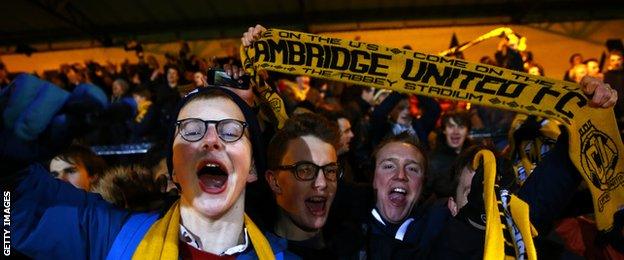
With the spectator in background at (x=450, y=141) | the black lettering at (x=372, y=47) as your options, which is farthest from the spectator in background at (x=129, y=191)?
the spectator in background at (x=450, y=141)

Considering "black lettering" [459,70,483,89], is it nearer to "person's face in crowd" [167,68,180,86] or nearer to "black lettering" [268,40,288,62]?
"black lettering" [268,40,288,62]

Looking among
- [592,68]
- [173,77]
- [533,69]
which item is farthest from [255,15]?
[592,68]

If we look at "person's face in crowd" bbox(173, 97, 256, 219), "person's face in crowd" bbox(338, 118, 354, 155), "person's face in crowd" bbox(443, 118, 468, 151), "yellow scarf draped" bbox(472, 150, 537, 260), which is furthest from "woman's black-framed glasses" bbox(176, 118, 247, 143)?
"person's face in crowd" bbox(443, 118, 468, 151)

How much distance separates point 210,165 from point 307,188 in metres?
1.15

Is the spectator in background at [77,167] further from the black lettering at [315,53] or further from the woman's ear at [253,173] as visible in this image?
the woman's ear at [253,173]

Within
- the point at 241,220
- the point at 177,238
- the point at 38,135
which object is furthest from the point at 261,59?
the point at 38,135

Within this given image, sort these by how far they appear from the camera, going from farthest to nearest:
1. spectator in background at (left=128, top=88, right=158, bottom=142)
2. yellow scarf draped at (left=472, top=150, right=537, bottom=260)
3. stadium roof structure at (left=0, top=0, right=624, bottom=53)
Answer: stadium roof structure at (left=0, top=0, right=624, bottom=53)
spectator in background at (left=128, top=88, right=158, bottom=142)
yellow scarf draped at (left=472, top=150, right=537, bottom=260)

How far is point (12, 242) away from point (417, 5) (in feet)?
46.6

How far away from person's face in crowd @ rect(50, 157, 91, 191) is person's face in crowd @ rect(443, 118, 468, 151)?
11.1 ft

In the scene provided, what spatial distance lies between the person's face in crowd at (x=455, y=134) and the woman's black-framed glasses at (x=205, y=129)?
365 centimetres

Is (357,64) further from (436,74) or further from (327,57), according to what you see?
(436,74)

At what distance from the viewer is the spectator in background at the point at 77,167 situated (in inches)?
148

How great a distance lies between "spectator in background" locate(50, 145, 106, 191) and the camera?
3756mm

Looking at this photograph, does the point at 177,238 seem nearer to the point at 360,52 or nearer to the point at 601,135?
the point at 360,52
